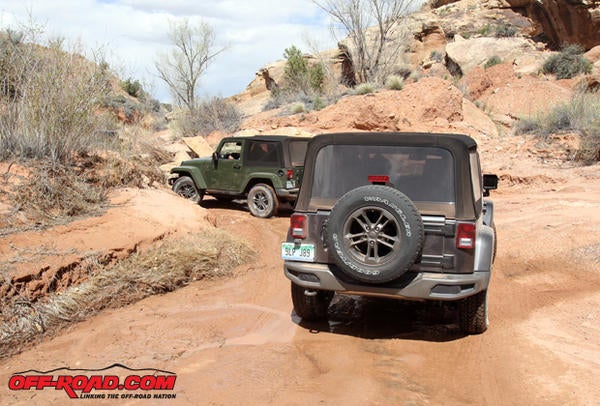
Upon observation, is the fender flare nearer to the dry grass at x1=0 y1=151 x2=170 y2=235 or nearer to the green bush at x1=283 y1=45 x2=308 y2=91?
the dry grass at x1=0 y1=151 x2=170 y2=235

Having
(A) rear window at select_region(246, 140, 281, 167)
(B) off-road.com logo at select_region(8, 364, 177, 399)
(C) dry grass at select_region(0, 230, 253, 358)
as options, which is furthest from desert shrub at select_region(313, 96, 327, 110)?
(B) off-road.com logo at select_region(8, 364, 177, 399)

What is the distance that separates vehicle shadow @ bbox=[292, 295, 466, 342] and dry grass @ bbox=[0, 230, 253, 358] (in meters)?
1.85

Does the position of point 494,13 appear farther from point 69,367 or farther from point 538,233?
point 69,367

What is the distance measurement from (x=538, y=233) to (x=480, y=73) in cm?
2263

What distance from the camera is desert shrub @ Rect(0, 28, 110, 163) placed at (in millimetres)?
7797

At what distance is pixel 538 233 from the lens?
8.48m

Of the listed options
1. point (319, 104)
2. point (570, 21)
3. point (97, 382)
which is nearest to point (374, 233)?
point (97, 382)

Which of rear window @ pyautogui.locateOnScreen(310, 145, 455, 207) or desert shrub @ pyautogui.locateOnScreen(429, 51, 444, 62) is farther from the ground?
desert shrub @ pyautogui.locateOnScreen(429, 51, 444, 62)

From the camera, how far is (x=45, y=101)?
7852 mm

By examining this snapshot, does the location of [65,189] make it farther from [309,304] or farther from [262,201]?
[262,201]

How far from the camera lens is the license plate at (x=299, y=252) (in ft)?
15.7

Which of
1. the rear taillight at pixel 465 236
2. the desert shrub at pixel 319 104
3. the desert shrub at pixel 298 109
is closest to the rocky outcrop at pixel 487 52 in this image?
the desert shrub at pixel 319 104

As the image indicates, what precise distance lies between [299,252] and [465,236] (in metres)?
1.42

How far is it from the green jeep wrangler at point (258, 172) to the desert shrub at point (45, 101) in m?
3.62
